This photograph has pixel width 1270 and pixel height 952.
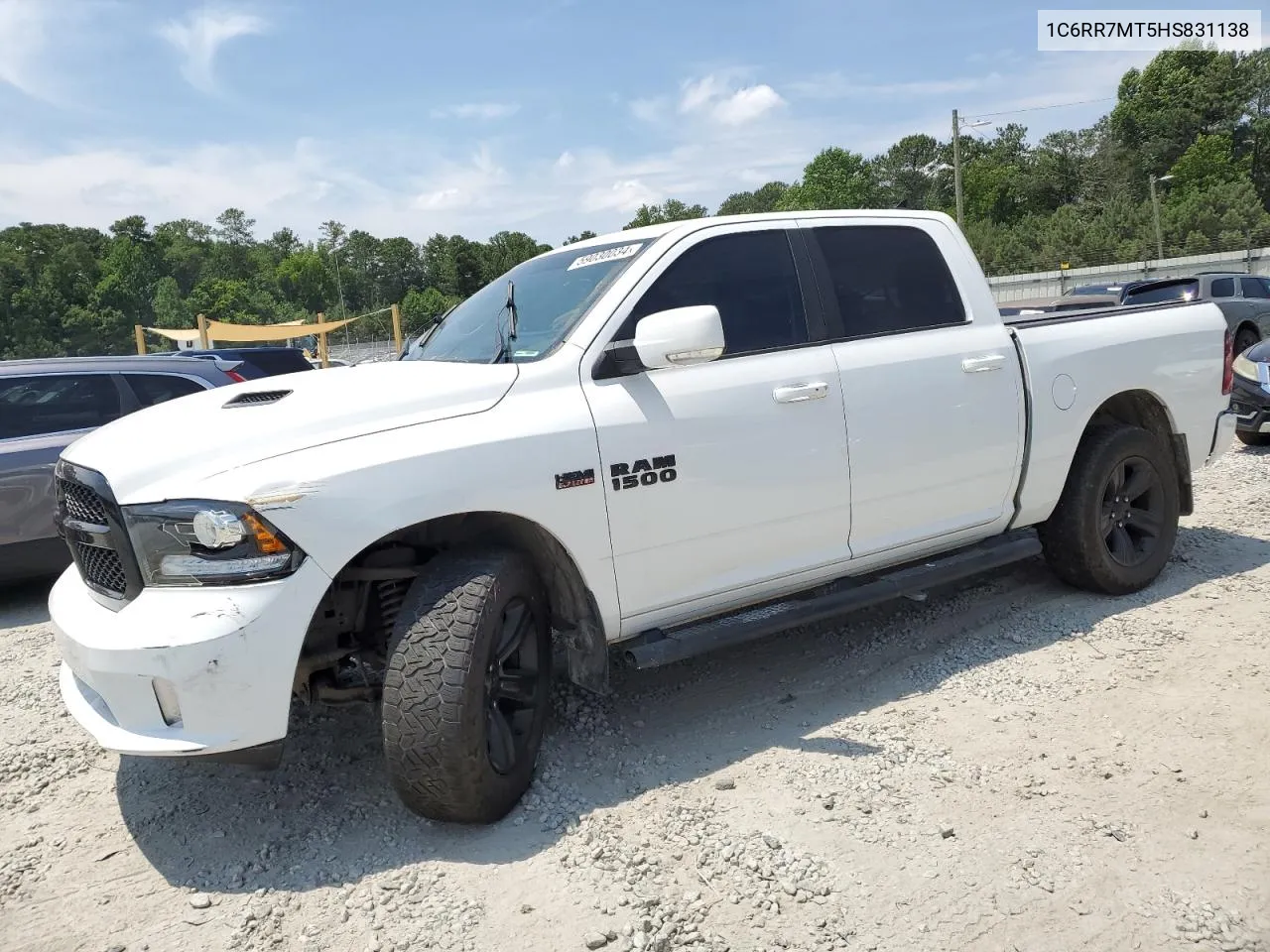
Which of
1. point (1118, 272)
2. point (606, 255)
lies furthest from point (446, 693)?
point (1118, 272)

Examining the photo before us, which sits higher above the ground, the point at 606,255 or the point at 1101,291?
the point at 606,255

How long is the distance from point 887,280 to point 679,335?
1.49m

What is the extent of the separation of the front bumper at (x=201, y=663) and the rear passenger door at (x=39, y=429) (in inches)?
145

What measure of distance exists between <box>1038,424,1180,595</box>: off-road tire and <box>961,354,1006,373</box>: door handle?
33.5 inches

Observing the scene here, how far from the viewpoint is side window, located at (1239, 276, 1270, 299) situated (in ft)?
50.6

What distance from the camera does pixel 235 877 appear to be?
2738 millimetres

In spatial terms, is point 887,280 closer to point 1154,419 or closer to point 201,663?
point 1154,419

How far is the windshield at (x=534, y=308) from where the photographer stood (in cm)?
335

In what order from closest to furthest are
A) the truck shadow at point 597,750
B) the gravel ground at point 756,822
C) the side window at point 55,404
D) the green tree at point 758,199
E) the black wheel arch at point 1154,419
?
1. the gravel ground at point 756,822
2. the truck shadow at point 597,750
3. the black wheel arch at point 1154,419
4. the side window at point 55,404
5. the green tree at point 758,199

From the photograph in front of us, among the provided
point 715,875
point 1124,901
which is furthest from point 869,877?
point 1124,901

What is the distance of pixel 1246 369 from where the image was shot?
845cm

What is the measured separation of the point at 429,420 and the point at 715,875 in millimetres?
1657

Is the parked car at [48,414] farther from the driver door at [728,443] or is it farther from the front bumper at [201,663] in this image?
the driver door at [728,443]

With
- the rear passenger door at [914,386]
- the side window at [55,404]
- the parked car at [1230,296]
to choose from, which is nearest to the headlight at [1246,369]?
the parked car at [1230,296]
